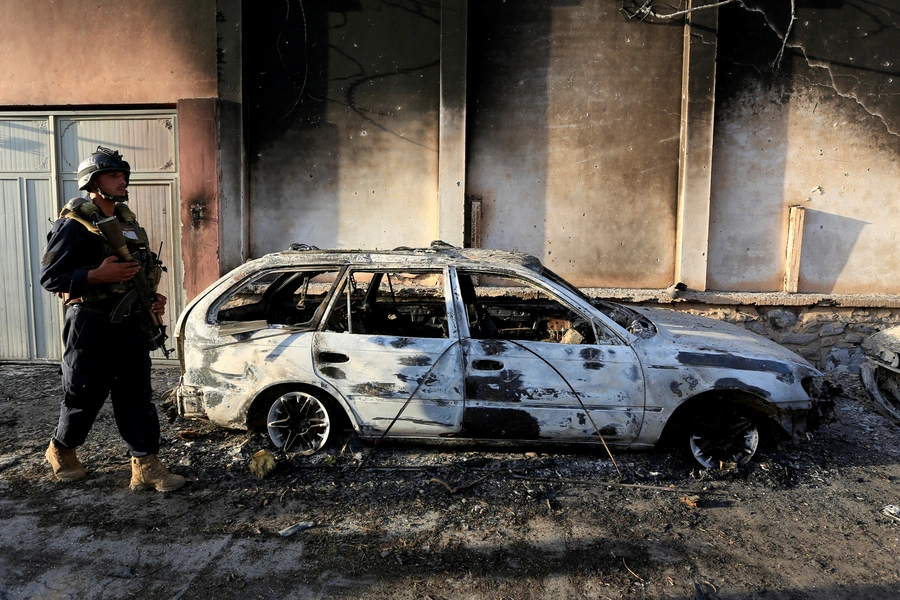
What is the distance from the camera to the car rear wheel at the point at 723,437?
3.97 meters

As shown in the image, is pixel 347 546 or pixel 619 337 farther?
pixel 619 337

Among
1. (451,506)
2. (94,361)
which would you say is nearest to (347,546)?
(451,506)

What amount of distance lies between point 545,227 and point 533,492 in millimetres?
3830

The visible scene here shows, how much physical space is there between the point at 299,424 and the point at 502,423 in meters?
1.41

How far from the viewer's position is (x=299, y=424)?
4.16 metres

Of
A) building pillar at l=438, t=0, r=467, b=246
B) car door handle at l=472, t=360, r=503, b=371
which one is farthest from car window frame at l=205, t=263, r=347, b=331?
building pillar at l=438, t=0, r=467, b=246

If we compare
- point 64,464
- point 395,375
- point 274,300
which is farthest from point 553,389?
point 64,464

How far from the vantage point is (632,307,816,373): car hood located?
3.95 metres

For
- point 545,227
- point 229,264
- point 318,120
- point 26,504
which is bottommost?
point 26,504

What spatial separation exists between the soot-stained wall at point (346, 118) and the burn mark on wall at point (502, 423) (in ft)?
11.3

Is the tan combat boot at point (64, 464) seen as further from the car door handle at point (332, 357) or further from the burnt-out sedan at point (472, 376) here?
the car door handle at point (332, 357)

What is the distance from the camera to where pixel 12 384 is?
6336 mm

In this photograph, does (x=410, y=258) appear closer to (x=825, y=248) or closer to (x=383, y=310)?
(x=383, y=310)

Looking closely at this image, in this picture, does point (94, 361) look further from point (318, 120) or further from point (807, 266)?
point (807, 266)
